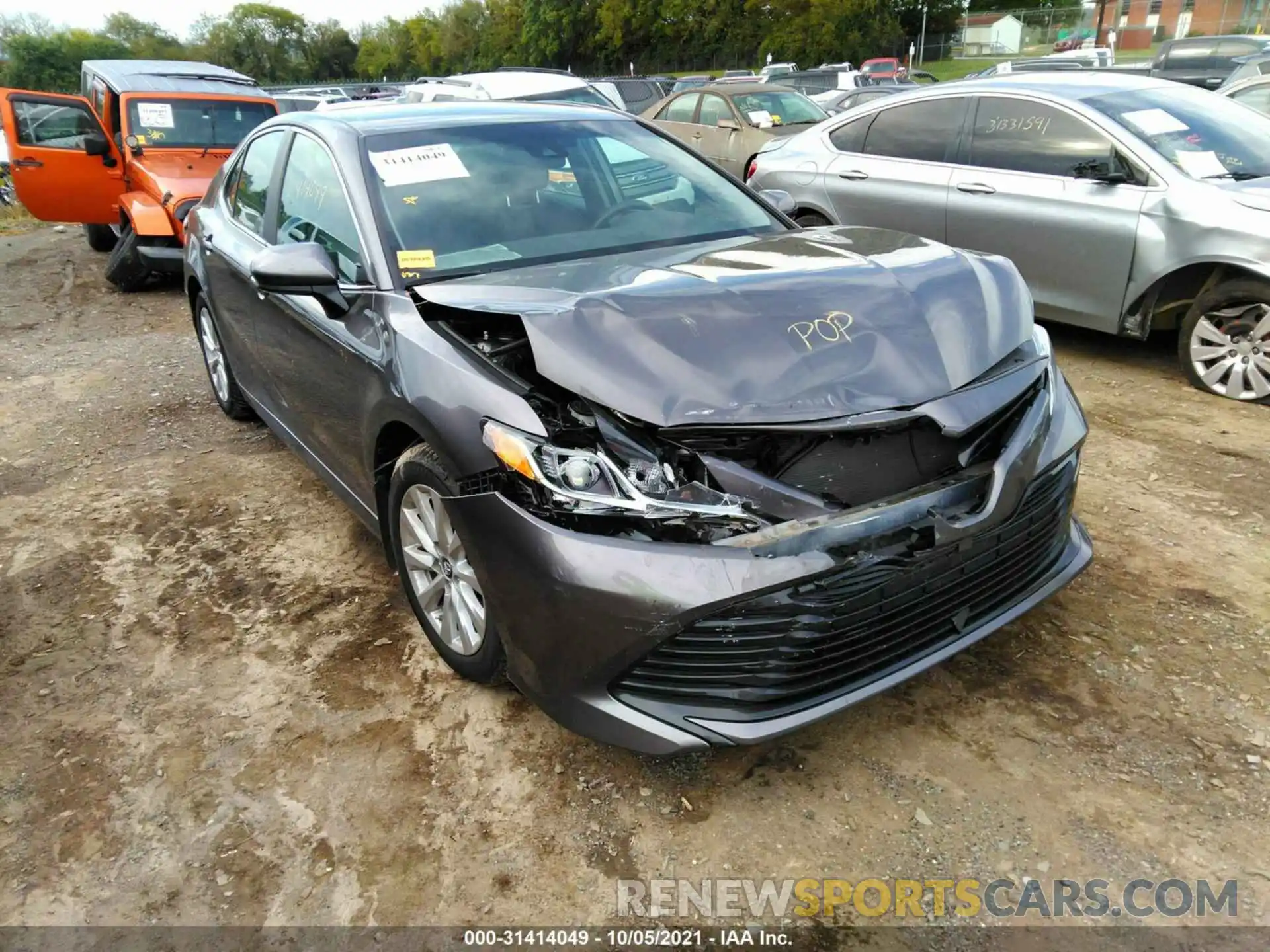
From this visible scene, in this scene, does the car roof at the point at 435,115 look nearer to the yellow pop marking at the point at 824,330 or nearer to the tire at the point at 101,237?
the yellow pop marking at the point at 824,330

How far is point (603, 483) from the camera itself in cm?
220

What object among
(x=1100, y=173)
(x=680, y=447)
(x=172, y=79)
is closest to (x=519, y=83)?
(x=172, y=79)

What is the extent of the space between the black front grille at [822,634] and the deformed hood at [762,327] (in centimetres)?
41

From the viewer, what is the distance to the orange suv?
8.17 meters

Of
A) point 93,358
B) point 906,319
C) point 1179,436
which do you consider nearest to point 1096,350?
point 1179,436

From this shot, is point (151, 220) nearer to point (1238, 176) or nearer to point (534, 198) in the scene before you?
point (534, 198)

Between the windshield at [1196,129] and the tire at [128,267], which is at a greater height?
the windshield at [1196,129]

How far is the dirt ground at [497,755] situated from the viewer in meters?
2.21

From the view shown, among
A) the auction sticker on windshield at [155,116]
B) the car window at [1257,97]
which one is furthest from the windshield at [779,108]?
the auction sticker on windshield at [155,116]

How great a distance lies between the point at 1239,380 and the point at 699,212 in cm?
316

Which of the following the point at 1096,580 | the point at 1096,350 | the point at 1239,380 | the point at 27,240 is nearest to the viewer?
the point at 1096,580

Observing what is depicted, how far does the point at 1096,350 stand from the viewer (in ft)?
18.8

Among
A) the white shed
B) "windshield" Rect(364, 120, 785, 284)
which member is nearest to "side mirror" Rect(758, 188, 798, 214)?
"windshield" Rect(364, 120, 785, 284)

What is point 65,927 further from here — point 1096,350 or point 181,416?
point 1096,350
